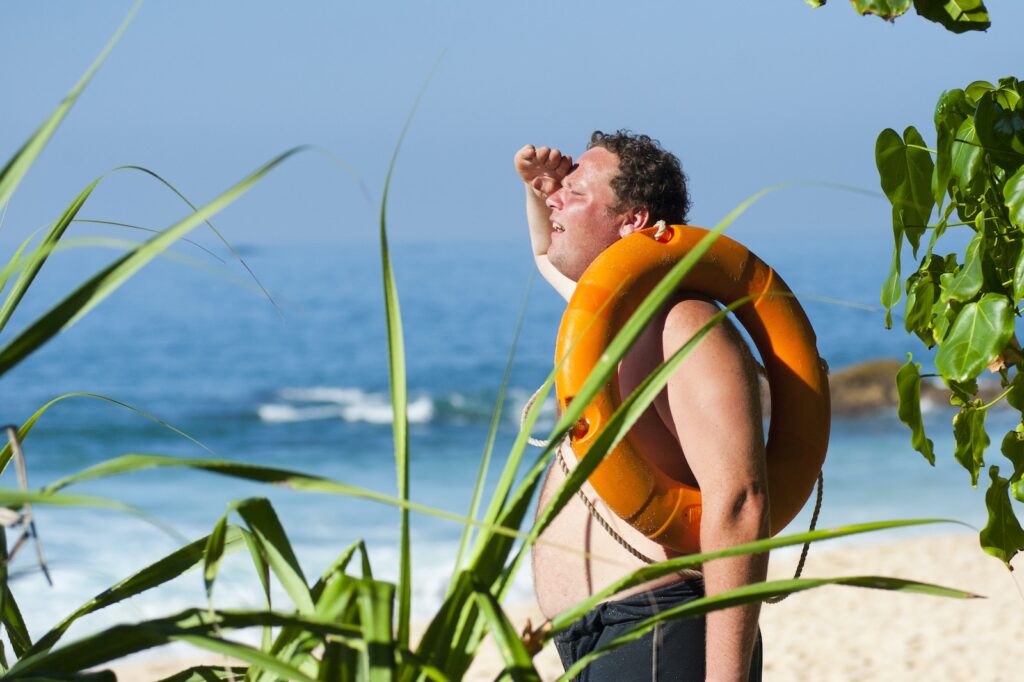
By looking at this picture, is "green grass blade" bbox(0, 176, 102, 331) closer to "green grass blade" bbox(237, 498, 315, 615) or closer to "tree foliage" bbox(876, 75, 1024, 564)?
"green grass blade" bbox(237, 498, 315, 615)

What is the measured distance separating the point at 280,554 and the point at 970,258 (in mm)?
953

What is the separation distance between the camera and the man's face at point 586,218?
6.30ft

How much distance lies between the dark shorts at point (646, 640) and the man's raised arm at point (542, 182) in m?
0.65

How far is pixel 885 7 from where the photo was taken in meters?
1.43

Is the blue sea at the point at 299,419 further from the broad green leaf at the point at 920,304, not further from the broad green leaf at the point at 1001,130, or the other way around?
the broad green leaf at the point at 1001,130

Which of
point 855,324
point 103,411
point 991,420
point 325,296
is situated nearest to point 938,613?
point 991,420

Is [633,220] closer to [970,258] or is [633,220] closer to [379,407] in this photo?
[970,258]

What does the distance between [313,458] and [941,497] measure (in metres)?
7.67

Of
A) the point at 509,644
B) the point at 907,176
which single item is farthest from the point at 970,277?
the point at 509,644

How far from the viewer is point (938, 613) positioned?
6445mm

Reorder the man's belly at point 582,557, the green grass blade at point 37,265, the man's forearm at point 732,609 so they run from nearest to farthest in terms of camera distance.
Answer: the green grass blade at point 37,265 < the man's forearm at point 732,609 < the man's belly at point 582,557

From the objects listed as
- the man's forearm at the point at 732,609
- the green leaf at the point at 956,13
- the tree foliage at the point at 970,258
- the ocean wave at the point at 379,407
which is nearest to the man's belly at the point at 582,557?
the man's forearm at the point at 732,609

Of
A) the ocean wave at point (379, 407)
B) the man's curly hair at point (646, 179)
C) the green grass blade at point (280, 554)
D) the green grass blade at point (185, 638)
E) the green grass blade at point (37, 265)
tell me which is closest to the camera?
the green grass blade at point (185, 638)

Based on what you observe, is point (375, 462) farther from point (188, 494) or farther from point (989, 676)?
point (989, 676)
